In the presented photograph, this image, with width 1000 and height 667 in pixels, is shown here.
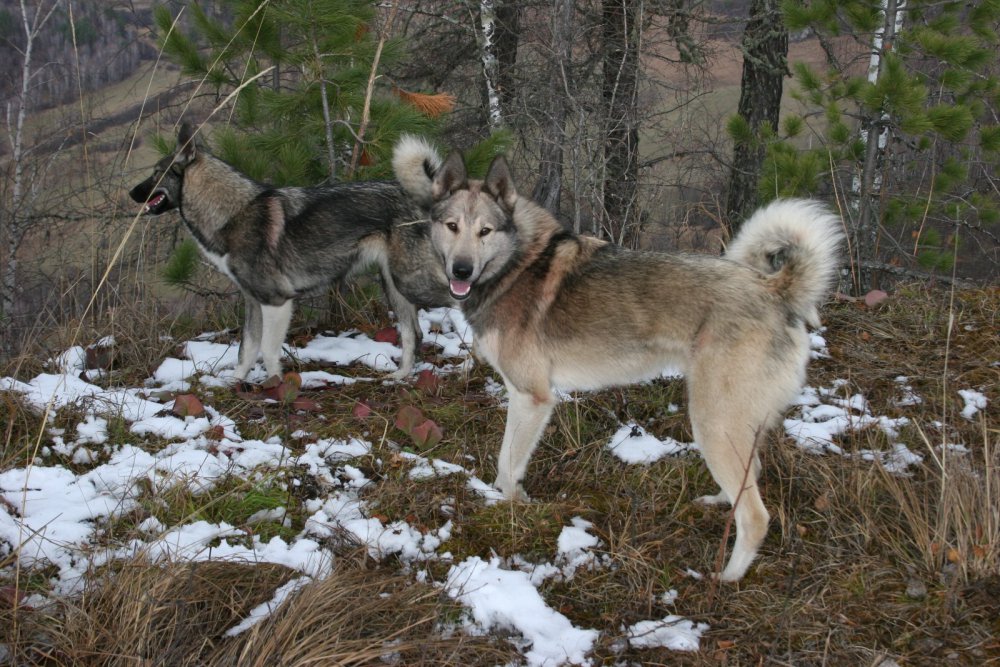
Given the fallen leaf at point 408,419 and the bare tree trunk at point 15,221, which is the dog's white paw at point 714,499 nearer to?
the fallen leaf at point 408,419

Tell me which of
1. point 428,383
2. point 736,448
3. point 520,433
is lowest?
point 428,383

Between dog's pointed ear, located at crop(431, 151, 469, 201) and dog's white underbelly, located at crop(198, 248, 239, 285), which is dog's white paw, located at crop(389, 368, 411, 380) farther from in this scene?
dog's pointed ear, located at crop(431, 151, 469, 201)

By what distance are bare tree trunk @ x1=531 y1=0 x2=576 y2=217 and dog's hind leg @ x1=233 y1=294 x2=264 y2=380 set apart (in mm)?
2862

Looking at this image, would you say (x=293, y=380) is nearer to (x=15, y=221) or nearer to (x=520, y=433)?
(x=520, y=433)

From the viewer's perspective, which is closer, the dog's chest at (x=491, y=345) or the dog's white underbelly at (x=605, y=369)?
the dog's white underbelly at (x=605, y=369)

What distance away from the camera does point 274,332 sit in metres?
4.84

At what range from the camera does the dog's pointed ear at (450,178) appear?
11.9ft

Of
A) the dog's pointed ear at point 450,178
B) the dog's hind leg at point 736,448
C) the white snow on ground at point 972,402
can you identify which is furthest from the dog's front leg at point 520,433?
the white snow on ground at point 972,402

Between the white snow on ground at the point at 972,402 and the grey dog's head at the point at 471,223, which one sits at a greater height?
the grey dog's head at the point at 471,223

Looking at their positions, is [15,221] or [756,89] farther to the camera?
[756,89]

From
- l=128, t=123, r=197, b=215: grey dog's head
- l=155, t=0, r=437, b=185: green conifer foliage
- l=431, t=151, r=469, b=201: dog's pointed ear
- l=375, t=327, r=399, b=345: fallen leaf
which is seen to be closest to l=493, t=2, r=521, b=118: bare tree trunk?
l=155, t=0, r=437, b=185: green conifer foliage

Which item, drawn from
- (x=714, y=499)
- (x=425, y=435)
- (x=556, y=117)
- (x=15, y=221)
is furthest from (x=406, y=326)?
(x=15, y=221)

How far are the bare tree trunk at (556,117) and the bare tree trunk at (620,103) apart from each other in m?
0.50

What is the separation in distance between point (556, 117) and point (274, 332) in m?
3.81
